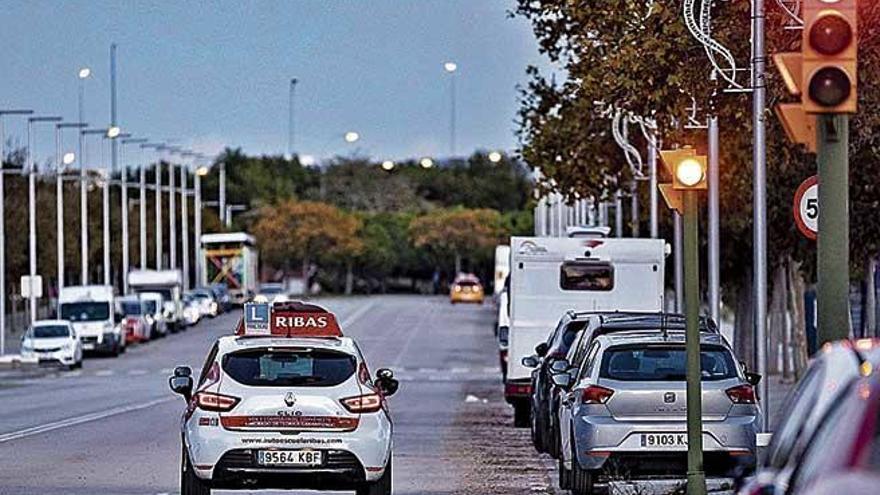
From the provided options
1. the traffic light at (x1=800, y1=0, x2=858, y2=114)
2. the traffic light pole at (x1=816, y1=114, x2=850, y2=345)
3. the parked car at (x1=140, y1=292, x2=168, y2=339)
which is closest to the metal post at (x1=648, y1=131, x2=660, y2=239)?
the traffic light pole at (x1=816, y1=114, x2=850, y2=345)

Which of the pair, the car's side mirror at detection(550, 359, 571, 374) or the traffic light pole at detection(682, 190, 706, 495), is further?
the car's side mirror at detection(550, 359, 571, 374)

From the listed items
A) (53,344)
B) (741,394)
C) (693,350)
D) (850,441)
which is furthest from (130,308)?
(850,441)

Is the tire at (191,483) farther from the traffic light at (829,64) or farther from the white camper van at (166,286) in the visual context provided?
the white camper van at (166,286)

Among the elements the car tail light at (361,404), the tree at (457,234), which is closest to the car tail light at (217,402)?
the car tail light at (361,404)

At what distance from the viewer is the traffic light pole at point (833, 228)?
1257 centimetres

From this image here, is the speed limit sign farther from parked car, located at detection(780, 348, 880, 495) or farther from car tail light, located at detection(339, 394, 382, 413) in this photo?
parked car, located at detection(780, 348, 880, 495)

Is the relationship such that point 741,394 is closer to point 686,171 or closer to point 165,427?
point 686,171

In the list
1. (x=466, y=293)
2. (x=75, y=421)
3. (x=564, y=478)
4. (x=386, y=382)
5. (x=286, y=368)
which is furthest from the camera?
(x=466, y=293)

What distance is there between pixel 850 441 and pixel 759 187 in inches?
618

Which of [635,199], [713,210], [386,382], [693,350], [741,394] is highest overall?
[635,199]

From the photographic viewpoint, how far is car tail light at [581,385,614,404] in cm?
1908

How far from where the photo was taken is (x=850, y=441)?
24.9 ft

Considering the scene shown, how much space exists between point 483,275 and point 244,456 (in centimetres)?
11991

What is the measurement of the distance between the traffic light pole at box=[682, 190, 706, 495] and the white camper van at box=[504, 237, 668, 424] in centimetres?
1536
